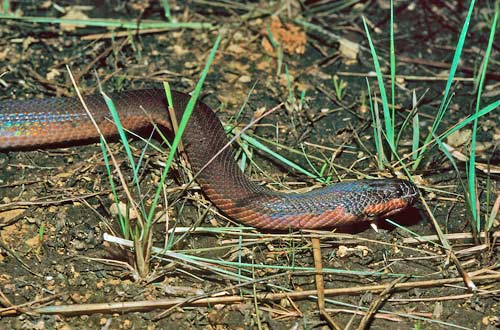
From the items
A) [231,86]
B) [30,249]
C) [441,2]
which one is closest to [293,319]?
[30,249]

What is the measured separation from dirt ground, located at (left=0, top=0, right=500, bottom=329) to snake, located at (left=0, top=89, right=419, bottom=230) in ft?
0.35

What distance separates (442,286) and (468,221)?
2.18 ft

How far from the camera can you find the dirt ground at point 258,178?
4.23m

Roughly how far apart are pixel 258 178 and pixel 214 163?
0.38 meters

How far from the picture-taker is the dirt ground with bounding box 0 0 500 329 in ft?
13.9

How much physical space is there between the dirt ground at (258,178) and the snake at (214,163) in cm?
11

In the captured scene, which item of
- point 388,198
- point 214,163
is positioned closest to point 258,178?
point 214,163

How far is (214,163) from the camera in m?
4.99

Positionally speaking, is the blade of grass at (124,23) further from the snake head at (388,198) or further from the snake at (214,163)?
the snake head at (388,198)

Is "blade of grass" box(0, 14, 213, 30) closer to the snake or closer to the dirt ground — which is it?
the dirt ground

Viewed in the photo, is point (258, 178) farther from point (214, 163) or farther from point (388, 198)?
point (388, 198)

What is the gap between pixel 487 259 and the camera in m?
4.61

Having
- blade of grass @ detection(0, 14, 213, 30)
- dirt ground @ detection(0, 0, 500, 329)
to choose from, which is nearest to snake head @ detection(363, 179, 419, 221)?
dirt ground @ detection(0, 0, 500, 329)

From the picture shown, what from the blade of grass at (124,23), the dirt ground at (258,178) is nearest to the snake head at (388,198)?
the dirt ground at (258,178)
